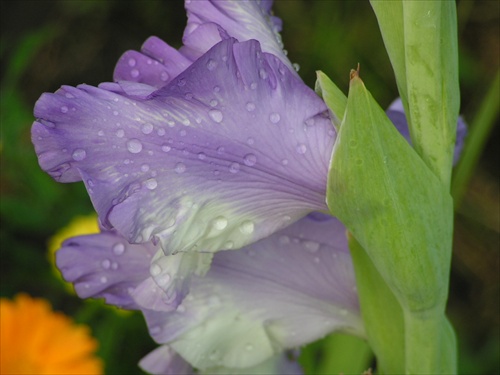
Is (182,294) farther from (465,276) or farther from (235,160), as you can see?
(465,276)

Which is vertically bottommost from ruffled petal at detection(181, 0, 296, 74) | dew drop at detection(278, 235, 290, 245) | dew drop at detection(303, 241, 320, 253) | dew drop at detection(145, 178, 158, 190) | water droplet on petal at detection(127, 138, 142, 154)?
dew drop at detection(303, 241, 320, 253)

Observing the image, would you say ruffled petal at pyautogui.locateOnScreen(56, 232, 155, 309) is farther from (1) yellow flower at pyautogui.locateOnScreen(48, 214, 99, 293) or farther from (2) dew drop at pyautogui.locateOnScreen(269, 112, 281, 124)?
(1) yellow flower at pyautogui.locateOnScreen(48, 214, 99, 293)

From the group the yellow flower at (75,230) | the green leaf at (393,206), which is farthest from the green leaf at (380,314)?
the yellow flower at (75,230)

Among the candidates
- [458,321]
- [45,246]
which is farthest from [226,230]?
[458,321]

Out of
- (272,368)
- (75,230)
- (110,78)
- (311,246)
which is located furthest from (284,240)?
(110,78)

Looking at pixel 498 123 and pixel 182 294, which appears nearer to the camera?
pixel 182 294

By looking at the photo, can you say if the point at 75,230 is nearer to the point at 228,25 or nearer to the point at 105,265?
the point at 105,265

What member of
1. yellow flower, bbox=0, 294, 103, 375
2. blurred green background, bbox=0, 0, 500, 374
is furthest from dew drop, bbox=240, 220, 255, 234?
blurred green background, bbox=0, 0, 500, 374
